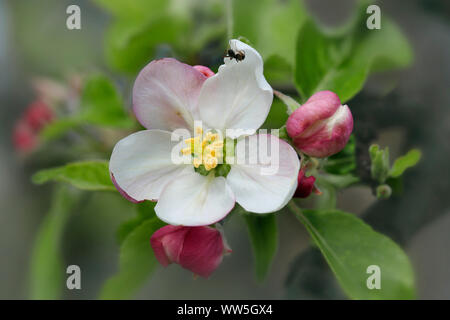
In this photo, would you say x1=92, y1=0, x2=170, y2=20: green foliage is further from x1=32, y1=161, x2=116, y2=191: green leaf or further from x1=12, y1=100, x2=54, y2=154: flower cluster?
x1=32, y1=161, x2=116, y2=191: green leaf

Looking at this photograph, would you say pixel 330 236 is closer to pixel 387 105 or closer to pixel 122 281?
pixel 122 281

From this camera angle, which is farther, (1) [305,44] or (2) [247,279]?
(2) [247,279]

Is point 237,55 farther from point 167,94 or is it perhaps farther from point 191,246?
point 191,246

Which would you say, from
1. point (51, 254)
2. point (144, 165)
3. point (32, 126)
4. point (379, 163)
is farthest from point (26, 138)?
point (379, 163)

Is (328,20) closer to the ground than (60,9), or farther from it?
closer to the ground

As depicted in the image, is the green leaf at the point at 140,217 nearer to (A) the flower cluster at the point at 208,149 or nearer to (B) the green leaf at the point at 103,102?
(A) the flower cluster at the point at 208,149

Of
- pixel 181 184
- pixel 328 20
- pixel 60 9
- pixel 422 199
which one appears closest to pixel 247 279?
pixel 422 199

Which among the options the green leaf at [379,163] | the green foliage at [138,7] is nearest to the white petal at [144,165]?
the green leaf at [379,163]
